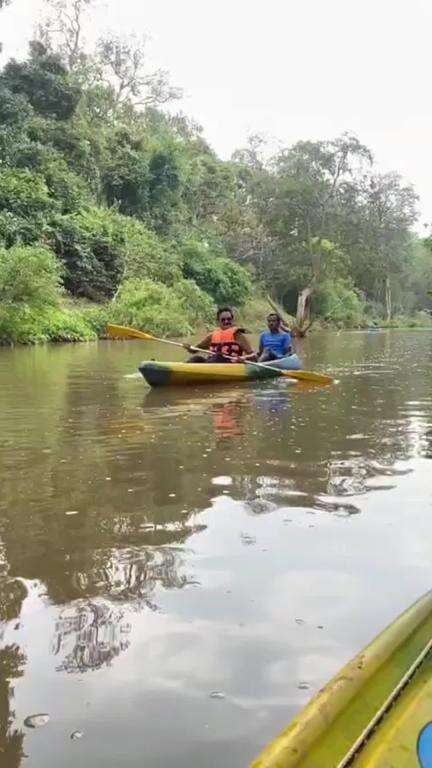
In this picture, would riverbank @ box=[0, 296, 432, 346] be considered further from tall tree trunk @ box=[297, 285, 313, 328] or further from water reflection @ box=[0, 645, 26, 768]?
water reflection @ box=[0, 645, 26, 768]

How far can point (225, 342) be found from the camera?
10.8 metres

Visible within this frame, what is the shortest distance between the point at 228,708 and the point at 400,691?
27.2 inches

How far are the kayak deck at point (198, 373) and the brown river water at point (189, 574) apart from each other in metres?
2.55

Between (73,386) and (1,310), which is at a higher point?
(1,310)

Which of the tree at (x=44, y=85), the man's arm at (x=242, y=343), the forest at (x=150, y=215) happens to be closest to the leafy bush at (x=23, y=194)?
the forest at (x=150, y=215)

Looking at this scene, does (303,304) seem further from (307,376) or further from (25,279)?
(307,376)

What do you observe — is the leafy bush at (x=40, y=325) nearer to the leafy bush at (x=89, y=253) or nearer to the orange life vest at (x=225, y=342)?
the leafy bush at (x=89, y=253)

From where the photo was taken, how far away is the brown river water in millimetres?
2049

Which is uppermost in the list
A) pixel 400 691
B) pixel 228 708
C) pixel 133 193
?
pixel 133 193

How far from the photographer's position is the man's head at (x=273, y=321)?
1074 cm

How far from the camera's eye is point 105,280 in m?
25.9

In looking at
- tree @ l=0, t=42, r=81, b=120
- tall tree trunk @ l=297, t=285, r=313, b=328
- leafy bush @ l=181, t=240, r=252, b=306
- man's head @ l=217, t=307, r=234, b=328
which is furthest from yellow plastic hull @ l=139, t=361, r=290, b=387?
tall tree trunk @ l=297, t=285, r=313, b=328

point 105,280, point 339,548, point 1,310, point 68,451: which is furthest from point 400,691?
point 105,280

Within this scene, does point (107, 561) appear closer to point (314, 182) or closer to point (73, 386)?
point (73, 386)
